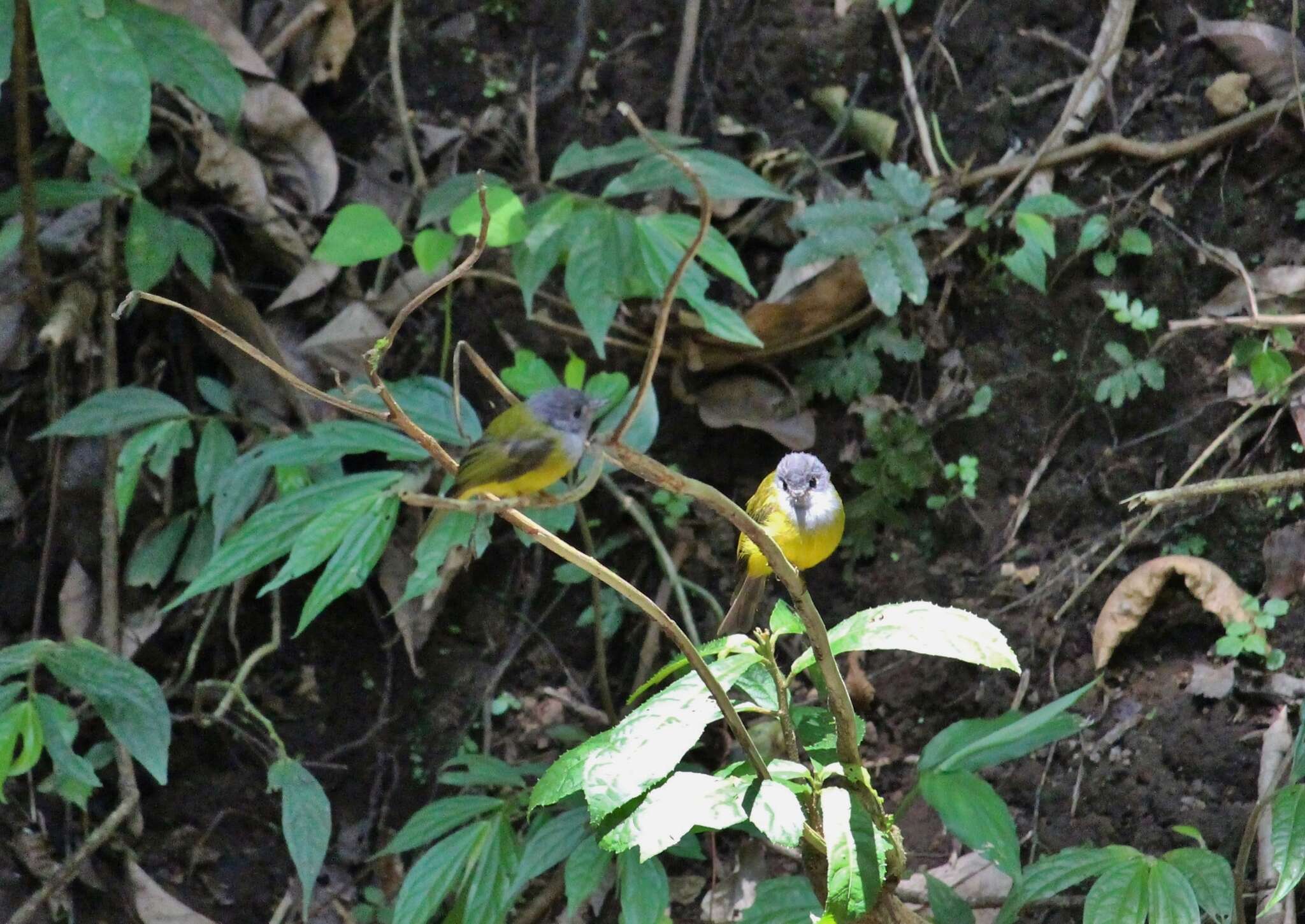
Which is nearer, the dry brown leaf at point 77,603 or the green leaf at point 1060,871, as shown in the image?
the green leaf at point 1060,871

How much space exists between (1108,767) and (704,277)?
162 centimetres

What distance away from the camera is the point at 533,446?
306 cm

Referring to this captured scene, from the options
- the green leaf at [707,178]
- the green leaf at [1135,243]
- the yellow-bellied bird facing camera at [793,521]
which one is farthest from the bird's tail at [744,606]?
the green leaf at [1135,243]

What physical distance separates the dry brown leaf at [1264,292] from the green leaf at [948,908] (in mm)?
2004

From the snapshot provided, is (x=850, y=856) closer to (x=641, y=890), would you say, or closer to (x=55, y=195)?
(x=641, y=890)

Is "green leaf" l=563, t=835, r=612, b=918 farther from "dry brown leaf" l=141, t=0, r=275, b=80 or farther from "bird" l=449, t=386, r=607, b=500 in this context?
"dry brown leaf" l=141, t=0, r=275, b=80

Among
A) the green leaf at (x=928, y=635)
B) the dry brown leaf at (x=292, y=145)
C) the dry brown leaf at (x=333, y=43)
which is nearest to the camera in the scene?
the green leaf at (x=928, y=635)

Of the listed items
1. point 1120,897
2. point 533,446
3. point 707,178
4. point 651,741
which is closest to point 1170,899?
point 1120,897

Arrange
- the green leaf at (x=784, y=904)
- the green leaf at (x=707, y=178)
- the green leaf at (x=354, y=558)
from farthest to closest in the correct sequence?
the green leaf at (x=707, y=178)
the green leaf at (x=354, y=558)
the green leaf at (x=784, y=904)

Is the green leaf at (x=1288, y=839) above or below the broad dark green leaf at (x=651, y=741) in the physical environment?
below

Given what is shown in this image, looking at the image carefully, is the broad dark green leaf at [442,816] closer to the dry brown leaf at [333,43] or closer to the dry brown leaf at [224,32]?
the dry brown leaf at [224,32]

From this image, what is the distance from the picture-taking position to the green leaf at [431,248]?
3.89 metres

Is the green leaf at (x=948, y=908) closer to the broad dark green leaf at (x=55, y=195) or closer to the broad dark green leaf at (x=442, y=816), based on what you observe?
the broad dark green leaf at (x=442, y=816)

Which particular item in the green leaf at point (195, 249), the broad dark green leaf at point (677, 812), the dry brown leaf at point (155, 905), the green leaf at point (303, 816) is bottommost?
the dry brown leaf at point (155, 905)
